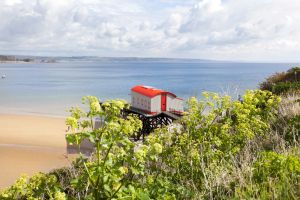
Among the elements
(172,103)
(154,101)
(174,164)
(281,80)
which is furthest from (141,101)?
(174,164)

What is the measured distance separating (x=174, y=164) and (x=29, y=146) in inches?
900

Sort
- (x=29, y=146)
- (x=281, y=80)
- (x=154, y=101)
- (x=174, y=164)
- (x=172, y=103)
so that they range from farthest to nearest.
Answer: (x=172, y=103), (x=154, y=101), (x=29, y=146), (x=281, y=80), (x=174, y=164)

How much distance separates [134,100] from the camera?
2836cm

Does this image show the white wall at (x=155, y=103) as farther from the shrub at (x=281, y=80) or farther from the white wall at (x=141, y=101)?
the shrub at (x=281, y=80)

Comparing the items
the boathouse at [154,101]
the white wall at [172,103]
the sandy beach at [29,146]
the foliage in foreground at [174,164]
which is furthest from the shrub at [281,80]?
the sandy beach at [29,146]

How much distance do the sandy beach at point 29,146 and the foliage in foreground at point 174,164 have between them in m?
12.0

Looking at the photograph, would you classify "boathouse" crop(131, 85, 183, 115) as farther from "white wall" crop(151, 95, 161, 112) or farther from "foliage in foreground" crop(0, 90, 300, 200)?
"foliage in foreground" crop(0, 90, 300, 200)

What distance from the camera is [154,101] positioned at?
26.8 meters

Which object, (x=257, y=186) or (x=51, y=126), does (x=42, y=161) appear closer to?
(x=51, y=126)

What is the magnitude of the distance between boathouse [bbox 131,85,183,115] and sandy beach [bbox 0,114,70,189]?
630 cm

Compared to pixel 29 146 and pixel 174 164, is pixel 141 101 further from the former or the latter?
pixel 174 164

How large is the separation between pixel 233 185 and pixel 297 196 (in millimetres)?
917

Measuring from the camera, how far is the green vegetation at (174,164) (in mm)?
3918

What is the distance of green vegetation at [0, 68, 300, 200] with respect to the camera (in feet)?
12.9
